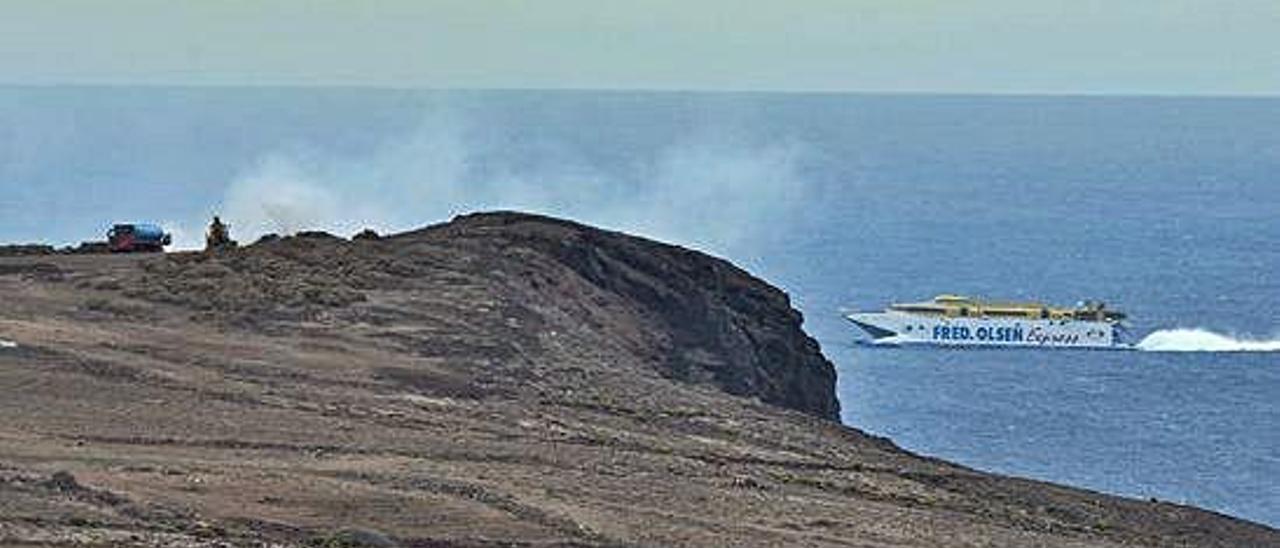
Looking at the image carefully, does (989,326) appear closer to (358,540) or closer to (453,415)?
(453,415)

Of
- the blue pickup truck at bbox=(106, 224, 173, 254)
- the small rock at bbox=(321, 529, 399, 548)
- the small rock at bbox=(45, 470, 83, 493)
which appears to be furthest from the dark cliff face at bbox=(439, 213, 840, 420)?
the small rock at bbox=(321, 529, 399, 548)

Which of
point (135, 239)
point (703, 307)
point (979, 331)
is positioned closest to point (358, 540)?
point (703, 307)

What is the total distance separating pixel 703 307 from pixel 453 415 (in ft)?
59.2

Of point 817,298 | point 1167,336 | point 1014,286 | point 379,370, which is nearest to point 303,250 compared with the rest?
point 379,370

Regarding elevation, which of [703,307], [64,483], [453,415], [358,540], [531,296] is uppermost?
[703,307]

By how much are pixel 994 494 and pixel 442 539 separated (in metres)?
13.3

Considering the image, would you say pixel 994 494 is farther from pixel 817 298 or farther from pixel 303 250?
pixel 817 298

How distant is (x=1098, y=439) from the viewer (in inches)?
3516

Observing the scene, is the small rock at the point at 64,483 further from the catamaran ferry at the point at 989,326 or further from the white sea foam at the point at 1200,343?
the catamaran ferry at the point at 989,326

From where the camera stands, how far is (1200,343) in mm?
121312

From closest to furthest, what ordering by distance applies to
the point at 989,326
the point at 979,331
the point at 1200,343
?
the point at 1200,343, the point at 989,326, the point at 979,331

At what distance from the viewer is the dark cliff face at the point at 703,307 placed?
54031 mm

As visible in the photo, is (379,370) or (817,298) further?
(817,298)

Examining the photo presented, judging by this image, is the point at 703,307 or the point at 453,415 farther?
the point at 703,307
